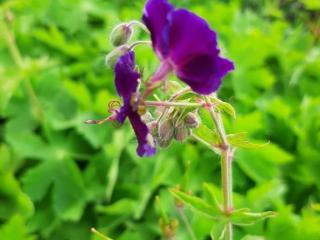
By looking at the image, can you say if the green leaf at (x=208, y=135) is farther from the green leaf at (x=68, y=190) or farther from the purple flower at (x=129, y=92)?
the green leaf at (x=68, y=190)

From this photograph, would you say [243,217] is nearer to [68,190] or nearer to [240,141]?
[240,141]

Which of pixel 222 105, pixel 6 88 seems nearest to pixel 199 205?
pixel 222 105

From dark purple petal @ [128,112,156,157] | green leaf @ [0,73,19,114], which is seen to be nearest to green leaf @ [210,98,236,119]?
dark purple petal @ [128,112,156,157]

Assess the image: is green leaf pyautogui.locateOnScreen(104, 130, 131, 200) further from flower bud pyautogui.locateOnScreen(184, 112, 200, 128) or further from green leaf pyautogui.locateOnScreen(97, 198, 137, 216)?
flower bud pyautogui.locateOnScreen(184, 112, 200, 128)

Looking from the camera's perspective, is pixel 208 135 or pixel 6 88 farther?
pixel 6 88

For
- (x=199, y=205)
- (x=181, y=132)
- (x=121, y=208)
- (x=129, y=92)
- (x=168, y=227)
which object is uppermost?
(x=129, y=92)

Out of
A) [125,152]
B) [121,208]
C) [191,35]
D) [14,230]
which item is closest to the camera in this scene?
[191,35]

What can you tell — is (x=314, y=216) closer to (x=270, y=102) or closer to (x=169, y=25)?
(x=270, y=102)

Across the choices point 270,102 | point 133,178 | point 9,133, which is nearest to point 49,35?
point 9,133
